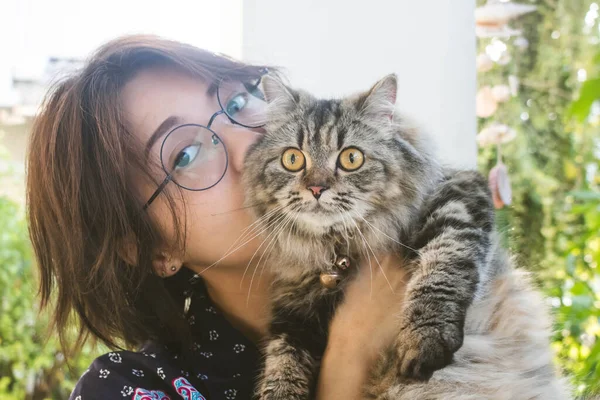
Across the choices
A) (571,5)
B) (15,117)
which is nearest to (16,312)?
(15,117)

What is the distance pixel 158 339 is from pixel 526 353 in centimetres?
98

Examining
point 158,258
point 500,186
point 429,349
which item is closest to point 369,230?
point 429,349

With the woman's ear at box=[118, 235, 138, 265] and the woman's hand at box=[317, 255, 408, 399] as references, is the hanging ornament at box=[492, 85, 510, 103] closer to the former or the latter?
the woman's hand at box=[317, 255, 408, 399]

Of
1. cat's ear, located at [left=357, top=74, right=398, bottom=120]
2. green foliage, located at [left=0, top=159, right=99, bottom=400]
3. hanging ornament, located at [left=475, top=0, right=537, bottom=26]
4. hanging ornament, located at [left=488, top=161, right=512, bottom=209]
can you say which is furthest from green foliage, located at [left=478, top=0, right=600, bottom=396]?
green foliage, located at [left=0, top=159, right=99, bottom=400]

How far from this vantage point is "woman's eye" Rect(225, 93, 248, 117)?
1432 mm

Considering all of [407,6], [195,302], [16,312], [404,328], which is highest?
[407,6]

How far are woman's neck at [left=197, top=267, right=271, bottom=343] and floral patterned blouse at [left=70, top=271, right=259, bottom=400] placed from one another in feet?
0.15

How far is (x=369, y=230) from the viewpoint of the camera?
1364 mm

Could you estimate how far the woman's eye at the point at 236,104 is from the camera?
56.4 inches

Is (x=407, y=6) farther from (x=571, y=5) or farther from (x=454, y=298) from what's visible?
(x=454, y=298)

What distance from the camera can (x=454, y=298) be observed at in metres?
1.14

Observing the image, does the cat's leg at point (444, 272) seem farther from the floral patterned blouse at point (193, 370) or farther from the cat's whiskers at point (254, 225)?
the floral patterned blouse at point (193, 370)

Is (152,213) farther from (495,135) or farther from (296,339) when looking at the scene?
(495,135)

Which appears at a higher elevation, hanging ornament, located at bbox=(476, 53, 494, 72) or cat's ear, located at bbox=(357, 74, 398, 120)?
hanging ornament, located at bbox=(476, 53, 494, 72)
